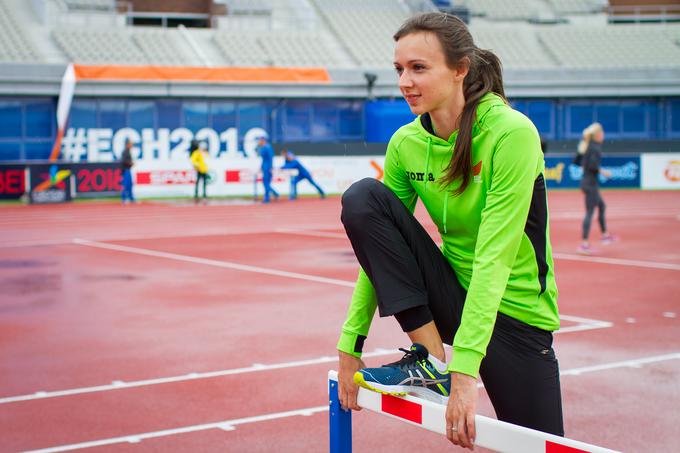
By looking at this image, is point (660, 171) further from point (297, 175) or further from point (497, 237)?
point (497, 237)

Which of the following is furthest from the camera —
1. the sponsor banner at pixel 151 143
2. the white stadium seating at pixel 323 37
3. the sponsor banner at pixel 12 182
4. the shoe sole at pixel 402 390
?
the white stadium seating at pixel 323 37

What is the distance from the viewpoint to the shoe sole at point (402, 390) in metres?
3.35

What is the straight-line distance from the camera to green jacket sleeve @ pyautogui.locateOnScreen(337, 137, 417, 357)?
3721 mm

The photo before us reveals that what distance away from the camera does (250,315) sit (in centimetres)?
1006

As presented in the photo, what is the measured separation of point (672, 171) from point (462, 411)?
36.3 metres

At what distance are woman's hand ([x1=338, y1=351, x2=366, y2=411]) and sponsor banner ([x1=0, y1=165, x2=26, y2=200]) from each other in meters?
29.3

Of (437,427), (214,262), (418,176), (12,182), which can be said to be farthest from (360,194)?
(12,182)

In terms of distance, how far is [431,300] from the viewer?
3607mm

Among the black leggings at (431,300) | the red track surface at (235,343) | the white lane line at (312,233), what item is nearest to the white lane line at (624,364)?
the red track surface at (235,343)

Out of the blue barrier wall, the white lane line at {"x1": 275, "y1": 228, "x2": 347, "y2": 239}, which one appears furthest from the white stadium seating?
the white lane line at {"x1": 275, "y1": 228, "x2": 347, "y2": 239}

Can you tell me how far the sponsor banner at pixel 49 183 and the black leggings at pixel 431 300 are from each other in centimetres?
2923

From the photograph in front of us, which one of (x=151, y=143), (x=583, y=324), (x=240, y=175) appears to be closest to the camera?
(x=583, y=324)

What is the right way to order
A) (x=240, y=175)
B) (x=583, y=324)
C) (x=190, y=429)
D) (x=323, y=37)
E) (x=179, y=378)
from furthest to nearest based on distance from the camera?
(x=323, y=37) → (x=240, y=175) → (x=583, y=324) → (x=179, y=378) → (x=190, y=429)

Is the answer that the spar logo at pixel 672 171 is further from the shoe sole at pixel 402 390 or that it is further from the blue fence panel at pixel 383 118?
the shoe sole at pixel 402 390
